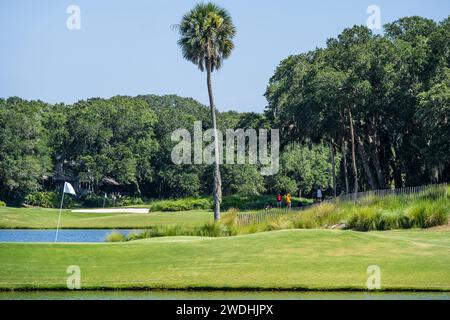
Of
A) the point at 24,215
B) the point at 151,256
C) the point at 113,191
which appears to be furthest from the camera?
the point at 113,191

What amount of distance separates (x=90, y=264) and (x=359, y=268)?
826 cm

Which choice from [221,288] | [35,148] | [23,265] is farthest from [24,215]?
[221,288]

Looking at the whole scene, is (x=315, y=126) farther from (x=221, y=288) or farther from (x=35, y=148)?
(x=221, y=288)

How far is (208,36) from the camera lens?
52375 millimetres

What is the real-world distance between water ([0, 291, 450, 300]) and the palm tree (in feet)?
92.9

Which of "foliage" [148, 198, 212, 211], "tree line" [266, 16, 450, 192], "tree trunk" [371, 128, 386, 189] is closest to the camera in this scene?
"tree line" [266, 16, 450, 192]

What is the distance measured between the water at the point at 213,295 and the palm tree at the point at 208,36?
28.3 metres

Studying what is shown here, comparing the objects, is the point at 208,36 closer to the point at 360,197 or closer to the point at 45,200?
the point at 360,197

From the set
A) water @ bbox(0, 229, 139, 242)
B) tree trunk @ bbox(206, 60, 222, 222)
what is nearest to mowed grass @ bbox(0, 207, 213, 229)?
water @ bbox(0, 229, 139, 242)

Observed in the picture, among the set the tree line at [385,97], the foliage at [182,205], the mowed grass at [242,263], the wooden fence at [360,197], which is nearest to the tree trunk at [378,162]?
the tree line at [385,97]

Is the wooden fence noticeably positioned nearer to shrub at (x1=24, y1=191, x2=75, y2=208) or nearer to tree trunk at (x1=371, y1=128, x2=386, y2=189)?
tree trunk at (x1=371, y1=128, x2=386, y2=189)

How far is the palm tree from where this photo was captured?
5212 cm

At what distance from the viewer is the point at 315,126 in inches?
2689

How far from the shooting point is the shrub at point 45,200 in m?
89.7
